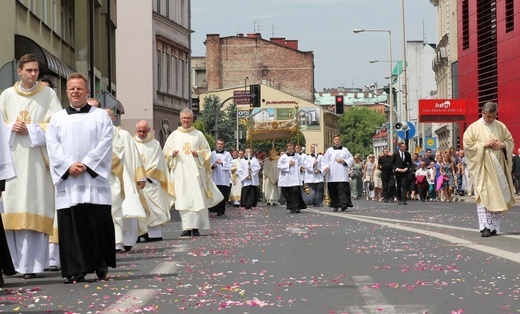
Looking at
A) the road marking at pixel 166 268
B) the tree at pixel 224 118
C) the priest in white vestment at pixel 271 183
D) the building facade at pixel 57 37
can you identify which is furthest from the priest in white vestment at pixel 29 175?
the tree at pixel 224 118

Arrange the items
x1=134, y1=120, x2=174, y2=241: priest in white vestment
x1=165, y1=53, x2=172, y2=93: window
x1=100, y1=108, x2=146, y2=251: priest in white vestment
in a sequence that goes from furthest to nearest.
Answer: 1. x1=165, y1=53, x2=172, y2=93: window
2. x1=134, y1=120, x2=174, y2=241: priest in white vestment
3. x1=100, y1=108, x2=146, y2=251: priest in white vestment

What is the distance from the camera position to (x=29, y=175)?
12367 millimetres

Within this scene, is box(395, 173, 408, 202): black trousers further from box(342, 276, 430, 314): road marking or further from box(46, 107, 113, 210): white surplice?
box(342, 276, 430, 314): road marking

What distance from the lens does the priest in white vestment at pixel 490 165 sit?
1723 centimetres

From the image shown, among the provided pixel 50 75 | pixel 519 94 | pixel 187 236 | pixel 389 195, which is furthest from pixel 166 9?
pixel 187 236

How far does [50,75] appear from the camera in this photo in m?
33.1

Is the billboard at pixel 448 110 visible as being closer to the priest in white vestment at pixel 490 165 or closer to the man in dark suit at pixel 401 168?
the man in dark suit at pixel 401 168

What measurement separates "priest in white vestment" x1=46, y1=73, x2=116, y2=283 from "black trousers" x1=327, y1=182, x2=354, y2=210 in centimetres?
1988

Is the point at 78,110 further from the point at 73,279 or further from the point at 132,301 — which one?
the point at 132,301

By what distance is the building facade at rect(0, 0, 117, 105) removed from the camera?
91.0 feet

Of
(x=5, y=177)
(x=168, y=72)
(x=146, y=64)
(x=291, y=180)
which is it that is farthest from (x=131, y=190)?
(x=168, y=72)

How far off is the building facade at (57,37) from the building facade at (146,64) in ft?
23.3

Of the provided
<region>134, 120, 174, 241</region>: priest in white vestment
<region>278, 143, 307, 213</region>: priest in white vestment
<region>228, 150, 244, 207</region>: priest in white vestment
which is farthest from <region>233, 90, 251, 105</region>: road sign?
<region>134, 120, 174, 241</region>: priest in white vestment

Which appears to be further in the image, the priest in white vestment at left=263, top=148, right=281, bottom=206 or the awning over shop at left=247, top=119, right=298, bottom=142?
the awning over shop at left=247, top=119, right=298, bottom=142
